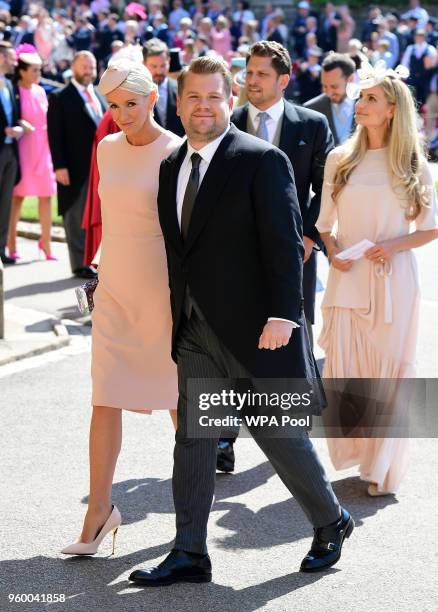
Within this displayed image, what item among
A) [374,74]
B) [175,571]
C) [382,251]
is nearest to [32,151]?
[374,74]

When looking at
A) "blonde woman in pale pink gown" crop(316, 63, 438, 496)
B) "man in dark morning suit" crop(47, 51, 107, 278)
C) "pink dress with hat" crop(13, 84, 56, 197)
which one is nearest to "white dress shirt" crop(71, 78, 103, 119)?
"man in dark morning suit" crop(47, 51, 107, 278)

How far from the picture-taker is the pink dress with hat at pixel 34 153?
12625 mm

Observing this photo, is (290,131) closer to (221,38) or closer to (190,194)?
(190,194)

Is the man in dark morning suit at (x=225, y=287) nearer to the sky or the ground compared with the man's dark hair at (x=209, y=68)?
nearer to the ground

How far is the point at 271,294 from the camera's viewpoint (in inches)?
178

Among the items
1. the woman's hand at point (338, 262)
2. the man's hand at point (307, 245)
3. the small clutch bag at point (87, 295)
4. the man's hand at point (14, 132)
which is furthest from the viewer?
the man's hand at point (14, 132)

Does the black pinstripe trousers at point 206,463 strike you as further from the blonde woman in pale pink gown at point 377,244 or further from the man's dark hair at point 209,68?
the blonde woman in pale pink gown at point 377,244

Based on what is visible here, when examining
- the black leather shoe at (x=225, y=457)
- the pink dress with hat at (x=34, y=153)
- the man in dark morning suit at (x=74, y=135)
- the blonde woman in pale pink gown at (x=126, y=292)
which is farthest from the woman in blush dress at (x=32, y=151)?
the blonde woman in pale pink gown at (x=126, y=292)

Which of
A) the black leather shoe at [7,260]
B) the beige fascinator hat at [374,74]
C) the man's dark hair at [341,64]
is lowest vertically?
the black leather shoe at [7,260]

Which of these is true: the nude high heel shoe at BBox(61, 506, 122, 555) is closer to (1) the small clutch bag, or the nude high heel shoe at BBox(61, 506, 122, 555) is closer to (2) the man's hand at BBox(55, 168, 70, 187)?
(1) the small clutch bag

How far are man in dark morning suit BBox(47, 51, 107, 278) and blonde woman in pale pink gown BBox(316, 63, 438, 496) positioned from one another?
5.85 m

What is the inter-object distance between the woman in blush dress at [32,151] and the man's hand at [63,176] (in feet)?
2.75

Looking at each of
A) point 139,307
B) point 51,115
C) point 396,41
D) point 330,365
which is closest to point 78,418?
point 330,365

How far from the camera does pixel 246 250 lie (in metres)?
4.55
